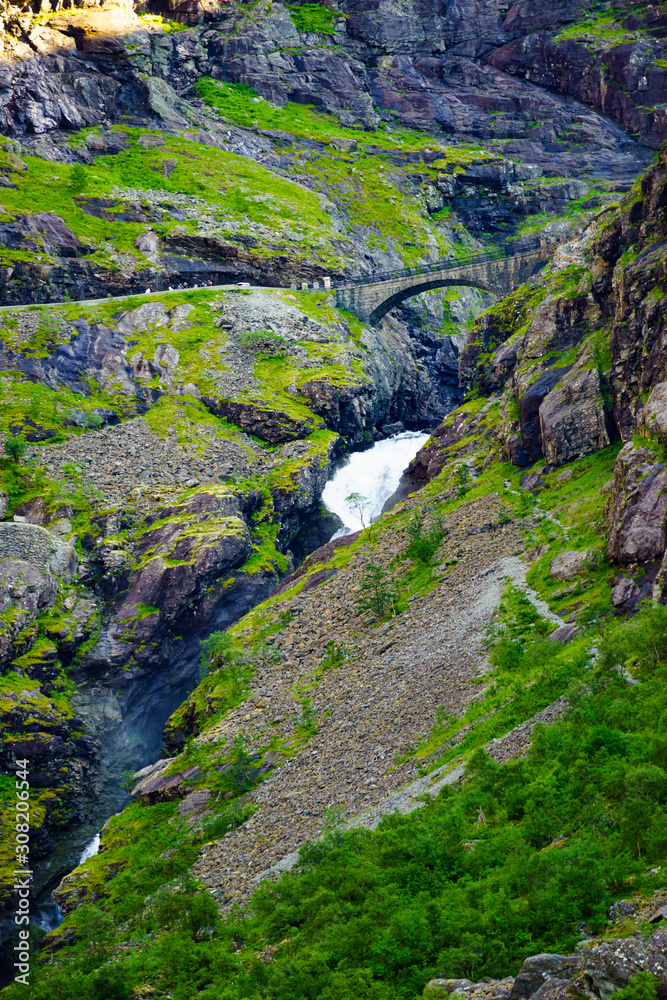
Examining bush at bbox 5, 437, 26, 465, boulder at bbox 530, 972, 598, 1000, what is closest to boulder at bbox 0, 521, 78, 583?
bush at bbox 5, 437, 26, 465

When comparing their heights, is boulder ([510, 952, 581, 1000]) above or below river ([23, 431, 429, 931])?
above

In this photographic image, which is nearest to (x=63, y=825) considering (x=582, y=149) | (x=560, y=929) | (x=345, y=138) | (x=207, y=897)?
(x=207, y=897)

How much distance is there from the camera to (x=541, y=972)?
15906 millimetres

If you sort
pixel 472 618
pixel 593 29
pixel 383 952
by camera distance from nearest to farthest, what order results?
pixel 383 952 < pixel 472 618 < pixel 593 29

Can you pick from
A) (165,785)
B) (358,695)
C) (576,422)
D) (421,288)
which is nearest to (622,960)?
(358,695)

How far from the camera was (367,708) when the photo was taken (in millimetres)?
42469

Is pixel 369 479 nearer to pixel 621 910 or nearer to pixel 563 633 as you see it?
pixel 563 633

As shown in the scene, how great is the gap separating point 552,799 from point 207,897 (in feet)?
44.2

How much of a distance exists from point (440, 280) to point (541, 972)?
109279 mm

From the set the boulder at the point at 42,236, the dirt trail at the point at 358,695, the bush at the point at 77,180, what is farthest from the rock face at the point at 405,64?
the dirt trail at the point at 358,695

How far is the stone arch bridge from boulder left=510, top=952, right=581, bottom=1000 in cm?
10561

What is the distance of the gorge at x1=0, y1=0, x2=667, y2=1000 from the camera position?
2391 centimetres

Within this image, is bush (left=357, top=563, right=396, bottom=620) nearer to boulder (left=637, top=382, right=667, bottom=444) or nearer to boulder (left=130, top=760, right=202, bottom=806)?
boulder (left=130, top=760, right=202, bottom=806)

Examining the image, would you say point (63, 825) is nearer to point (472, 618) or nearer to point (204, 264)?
point (472, 618)
